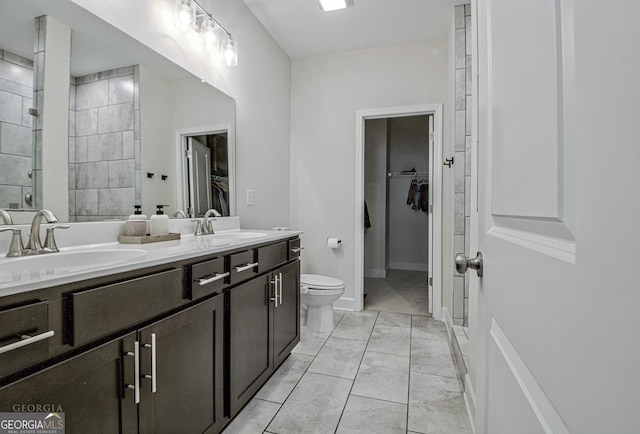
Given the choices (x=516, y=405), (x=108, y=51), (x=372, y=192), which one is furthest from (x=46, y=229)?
(x=372, y=192)

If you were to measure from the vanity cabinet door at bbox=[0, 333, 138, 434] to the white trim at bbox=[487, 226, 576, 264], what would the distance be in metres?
1.02

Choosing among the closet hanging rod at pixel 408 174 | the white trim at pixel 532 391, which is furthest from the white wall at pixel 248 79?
the closet hanging rod at pixel 408 174

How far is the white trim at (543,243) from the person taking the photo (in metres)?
0.33

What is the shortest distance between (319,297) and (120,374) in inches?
69.4

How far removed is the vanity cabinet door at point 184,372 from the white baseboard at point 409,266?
4.24m

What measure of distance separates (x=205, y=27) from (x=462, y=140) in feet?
6.61

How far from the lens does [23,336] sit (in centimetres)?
67

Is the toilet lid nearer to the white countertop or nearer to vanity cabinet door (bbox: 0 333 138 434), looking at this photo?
the white countertop

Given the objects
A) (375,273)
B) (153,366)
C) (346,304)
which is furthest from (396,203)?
(153,366)

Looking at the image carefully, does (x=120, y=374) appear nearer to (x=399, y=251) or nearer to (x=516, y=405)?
(x=516, y=405)

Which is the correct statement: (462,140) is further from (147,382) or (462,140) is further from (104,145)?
(147,382)

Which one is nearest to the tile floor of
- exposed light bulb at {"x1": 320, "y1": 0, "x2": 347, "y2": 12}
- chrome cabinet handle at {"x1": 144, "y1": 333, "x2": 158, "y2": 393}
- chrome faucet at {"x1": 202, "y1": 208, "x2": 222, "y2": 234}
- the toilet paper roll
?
chrome cabinet handle at {"x1": 144, "y1": 333, "x2": 158, "y2": 393}

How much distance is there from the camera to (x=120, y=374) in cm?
89

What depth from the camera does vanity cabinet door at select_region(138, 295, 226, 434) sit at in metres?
0.97
